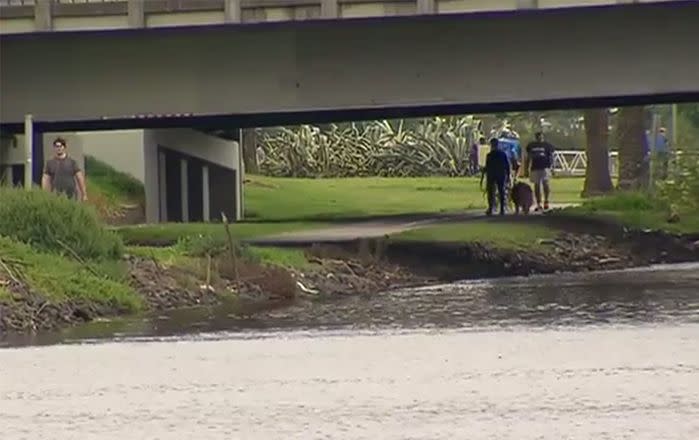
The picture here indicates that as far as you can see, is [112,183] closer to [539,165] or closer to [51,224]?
[539,165]

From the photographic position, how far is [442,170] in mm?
58344

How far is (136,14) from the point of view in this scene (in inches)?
1091

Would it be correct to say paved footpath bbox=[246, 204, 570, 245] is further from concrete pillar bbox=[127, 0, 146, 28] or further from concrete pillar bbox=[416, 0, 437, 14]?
concrete pillar bbox=[416, 0, 437, 14]

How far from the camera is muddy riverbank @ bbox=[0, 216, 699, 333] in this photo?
2134 centimetres

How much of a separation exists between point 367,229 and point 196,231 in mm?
4129

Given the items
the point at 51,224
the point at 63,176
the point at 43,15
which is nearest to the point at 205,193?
the point at 43,15

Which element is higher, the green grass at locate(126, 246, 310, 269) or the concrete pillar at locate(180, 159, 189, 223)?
the concrete pillar at locate(180, 159, 189, 223)

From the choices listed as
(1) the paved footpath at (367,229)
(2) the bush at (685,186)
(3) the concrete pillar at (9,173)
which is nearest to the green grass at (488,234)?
(1) the paved footpath at (367,229)

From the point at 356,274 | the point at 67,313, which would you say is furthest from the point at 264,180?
the point at 67,313

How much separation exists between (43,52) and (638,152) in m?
19.7

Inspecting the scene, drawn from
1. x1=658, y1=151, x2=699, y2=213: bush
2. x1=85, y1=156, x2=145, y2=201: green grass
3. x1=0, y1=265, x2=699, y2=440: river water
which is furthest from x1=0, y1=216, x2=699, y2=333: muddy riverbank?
x1=85, y1=156, x2=145, y2=201: green grass

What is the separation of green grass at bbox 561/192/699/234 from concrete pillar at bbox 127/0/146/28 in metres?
10.3

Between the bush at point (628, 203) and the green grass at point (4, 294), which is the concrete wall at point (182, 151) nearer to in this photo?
the bush at point (628, 203)

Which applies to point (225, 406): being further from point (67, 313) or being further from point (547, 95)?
point (547, 95)
